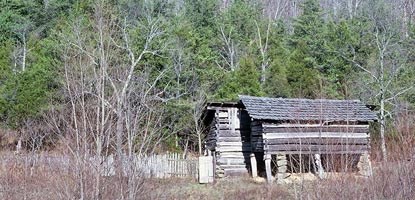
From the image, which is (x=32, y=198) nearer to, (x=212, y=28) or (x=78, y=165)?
(x=78, y=165)

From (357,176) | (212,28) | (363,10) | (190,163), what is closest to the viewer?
(357,176)

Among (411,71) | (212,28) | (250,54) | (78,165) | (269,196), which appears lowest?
(269,196)

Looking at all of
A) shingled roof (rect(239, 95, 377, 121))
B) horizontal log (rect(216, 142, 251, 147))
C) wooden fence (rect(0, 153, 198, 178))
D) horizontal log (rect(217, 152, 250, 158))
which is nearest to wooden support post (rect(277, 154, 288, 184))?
shingled roof (rect(239, 95, 377, 121))

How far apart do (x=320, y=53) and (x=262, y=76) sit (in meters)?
4.43

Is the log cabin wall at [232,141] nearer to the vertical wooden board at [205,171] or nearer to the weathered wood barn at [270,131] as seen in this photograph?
the weathered wood barn at [270,131]

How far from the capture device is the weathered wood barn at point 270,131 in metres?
22.5

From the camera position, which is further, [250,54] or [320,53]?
[250,54]

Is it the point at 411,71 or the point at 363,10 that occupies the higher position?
the point at 363,10

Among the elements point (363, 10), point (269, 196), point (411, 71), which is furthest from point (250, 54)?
point (269, 196)

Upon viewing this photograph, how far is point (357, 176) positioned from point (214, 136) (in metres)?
17.4

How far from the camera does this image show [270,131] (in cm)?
2320

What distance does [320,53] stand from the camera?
35625 millimetres

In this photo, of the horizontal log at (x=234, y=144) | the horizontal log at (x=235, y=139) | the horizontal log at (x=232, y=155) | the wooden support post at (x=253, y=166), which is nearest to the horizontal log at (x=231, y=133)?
the horizontal log at (x=235, y=139)

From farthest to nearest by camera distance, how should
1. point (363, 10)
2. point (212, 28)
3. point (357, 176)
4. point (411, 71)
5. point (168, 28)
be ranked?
point (363, 10) < point (212, 28) < point (168, 28) < point (411, 71) < point (357, 176)
